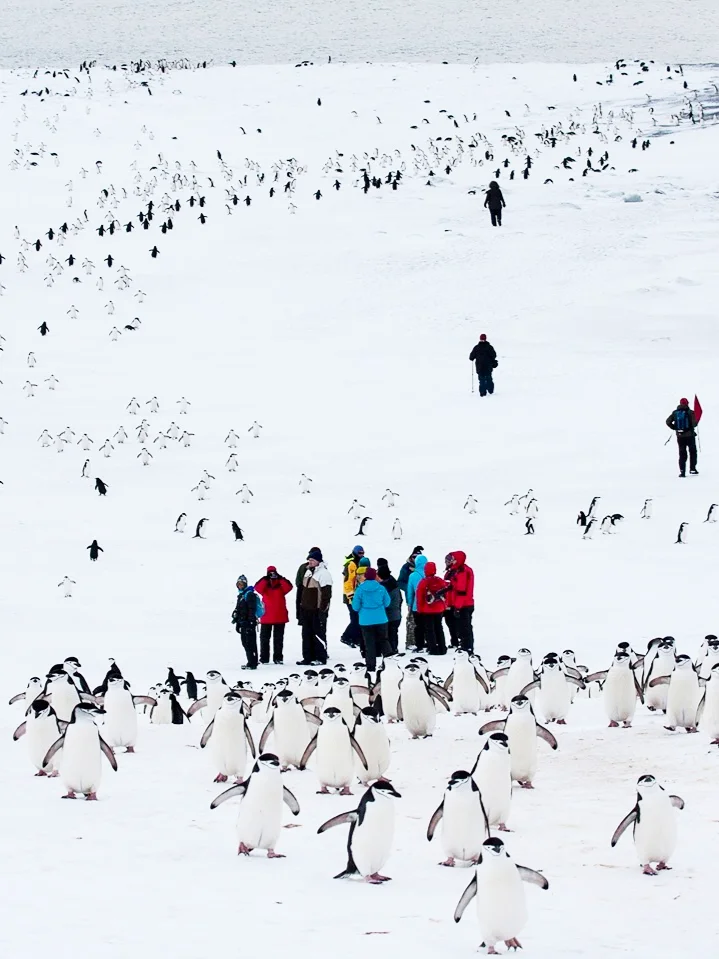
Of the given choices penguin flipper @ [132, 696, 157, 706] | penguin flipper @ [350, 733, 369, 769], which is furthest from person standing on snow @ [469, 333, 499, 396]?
penguin flipper @ [350, 733, 369, 769]

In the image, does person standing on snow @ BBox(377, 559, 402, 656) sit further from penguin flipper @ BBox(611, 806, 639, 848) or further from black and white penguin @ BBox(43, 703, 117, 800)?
penguin flipper @ BBox(611, 806, 639, 848)

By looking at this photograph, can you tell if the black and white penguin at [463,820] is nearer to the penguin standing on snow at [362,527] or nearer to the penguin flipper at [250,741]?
the penguin flipper at [250,741]

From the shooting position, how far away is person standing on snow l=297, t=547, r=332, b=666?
1124 centimetres

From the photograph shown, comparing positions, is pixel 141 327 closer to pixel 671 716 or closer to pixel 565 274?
pixel 565 274

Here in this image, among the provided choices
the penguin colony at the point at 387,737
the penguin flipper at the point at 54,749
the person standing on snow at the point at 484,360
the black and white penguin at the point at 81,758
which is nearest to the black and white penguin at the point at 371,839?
the penguin colony at the point at 387,737

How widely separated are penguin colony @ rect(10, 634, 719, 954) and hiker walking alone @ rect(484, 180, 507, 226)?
17.0m

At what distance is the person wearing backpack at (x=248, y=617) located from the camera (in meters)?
11.3

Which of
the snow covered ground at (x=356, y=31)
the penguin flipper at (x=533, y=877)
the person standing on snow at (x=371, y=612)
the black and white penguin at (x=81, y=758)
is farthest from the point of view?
the snow covered ground at (x=356, y=31)

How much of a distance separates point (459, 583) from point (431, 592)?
0.26 meters

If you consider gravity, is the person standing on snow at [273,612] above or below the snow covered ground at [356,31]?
below

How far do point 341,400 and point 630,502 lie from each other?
5.75m

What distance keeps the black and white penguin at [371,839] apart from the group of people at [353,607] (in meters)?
5.05

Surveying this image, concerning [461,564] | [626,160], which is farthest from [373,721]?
[626,160]

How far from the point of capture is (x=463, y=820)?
5875 mm
